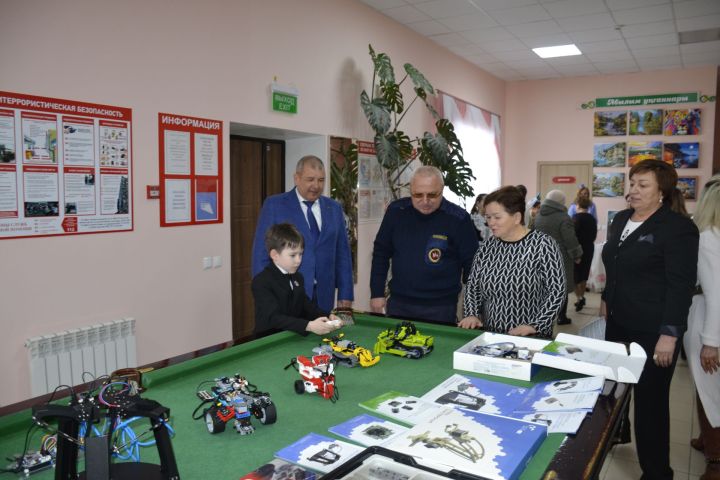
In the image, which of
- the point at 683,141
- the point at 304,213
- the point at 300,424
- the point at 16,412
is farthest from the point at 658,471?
the point at 683,141

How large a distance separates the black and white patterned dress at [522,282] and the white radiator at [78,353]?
2051 millimetres

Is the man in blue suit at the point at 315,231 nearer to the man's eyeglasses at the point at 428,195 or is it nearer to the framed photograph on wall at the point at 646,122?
the man's eyeglasses at the point at 428,195

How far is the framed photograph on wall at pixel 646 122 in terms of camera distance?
28.0 feet

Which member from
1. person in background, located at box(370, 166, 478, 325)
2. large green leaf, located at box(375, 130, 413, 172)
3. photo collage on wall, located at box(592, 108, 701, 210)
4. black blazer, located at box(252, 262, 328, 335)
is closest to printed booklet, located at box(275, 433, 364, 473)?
black blazer, located at box(252, 262, 328, 335)

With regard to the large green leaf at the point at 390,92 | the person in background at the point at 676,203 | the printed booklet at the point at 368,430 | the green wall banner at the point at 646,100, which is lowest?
the printed booklet at the point at 368,430

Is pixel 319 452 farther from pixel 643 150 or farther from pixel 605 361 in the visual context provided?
pixel 643 150

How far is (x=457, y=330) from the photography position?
2441 mm

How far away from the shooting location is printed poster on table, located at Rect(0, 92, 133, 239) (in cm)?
280

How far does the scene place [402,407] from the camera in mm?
1621

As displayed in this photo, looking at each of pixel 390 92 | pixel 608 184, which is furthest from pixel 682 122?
pixel 390 92

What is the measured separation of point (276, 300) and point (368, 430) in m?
1.08

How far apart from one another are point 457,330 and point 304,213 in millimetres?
1319

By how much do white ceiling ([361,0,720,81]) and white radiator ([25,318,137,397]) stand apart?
4.00m

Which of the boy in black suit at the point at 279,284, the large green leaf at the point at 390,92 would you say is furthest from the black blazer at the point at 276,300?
the large green leaf at the point at 390,92
